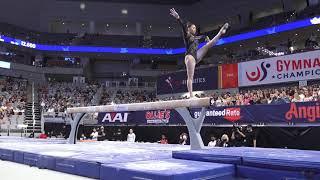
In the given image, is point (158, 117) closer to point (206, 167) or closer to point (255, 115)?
point (255, 115)

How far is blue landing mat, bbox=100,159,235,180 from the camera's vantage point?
366 centimetres

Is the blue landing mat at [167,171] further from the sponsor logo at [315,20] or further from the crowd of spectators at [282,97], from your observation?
the sponsor logo at [315,20]

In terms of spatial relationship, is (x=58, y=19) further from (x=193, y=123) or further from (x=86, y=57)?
(x=193, y=123)

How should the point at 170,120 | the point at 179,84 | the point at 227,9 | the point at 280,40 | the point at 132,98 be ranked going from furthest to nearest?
the point at 227,9
the point at 132,98
the point at 280,40
the point at 179,84
the point at 170,120

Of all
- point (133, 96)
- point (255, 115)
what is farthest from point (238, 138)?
point (133, 96)

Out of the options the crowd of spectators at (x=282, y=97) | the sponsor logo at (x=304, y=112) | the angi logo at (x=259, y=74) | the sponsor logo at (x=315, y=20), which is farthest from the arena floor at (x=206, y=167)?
the sponsor logo at (x=315, y=20)

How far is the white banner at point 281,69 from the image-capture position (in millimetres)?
15928

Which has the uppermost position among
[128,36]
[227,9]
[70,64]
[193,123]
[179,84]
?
[227,9]

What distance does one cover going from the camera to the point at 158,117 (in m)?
14.7

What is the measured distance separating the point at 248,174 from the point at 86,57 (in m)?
35.6

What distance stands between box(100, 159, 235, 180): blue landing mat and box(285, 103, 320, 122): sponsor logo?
19.9 ft

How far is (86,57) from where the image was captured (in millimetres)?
38469

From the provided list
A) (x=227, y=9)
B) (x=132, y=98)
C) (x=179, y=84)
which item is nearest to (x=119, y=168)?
(x=179, y=84)

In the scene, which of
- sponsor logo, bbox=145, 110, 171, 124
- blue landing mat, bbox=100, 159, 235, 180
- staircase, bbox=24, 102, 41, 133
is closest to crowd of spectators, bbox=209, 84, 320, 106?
sponsor logo, bbox=145, 110, 171, 124
